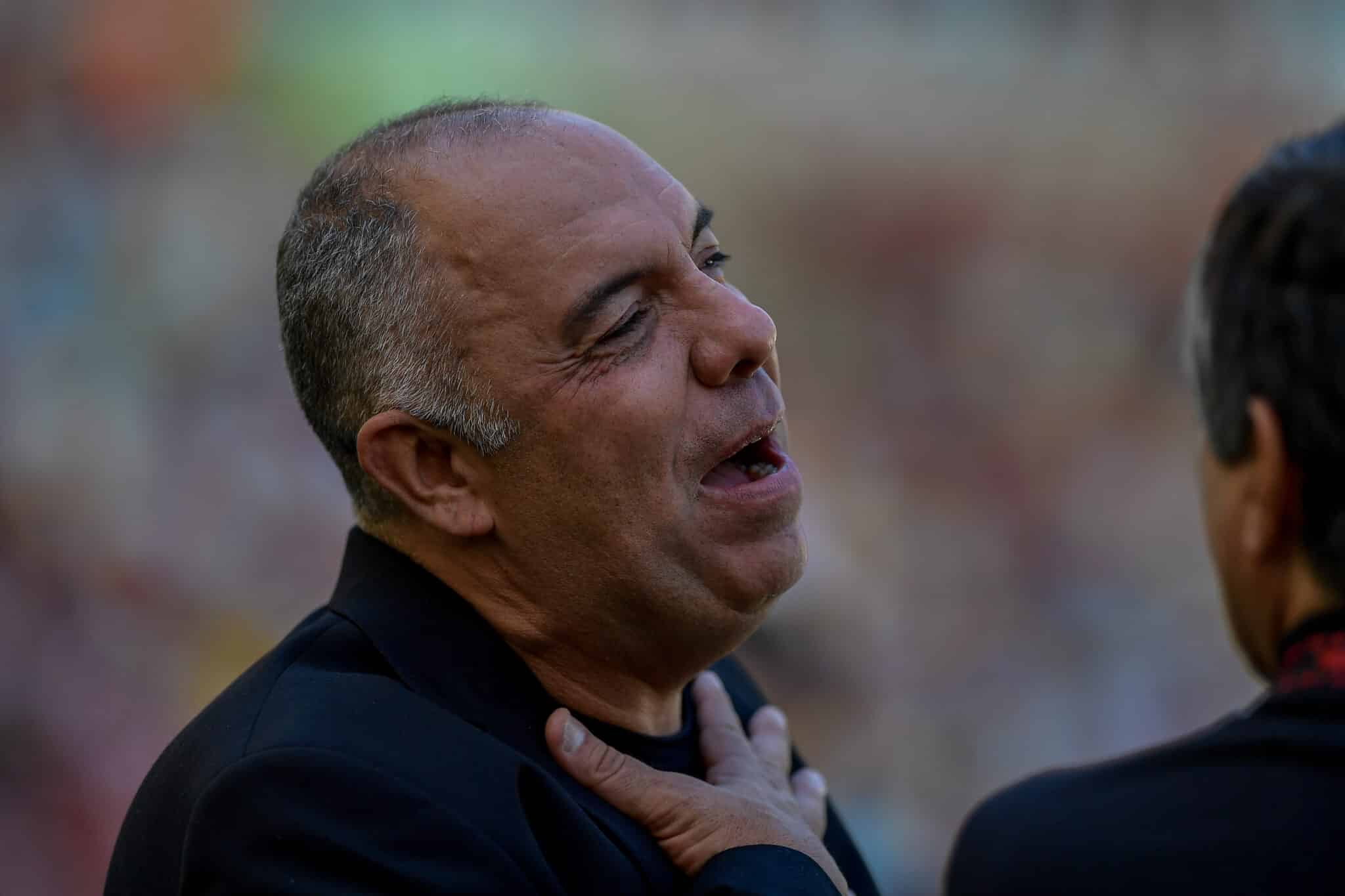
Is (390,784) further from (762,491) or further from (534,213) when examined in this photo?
(534,213)

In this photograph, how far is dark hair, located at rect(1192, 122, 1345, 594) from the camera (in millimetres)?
1457

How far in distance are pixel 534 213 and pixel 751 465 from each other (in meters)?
0.58

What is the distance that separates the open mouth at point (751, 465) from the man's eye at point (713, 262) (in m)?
0.32

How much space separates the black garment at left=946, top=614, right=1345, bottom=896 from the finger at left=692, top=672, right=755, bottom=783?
77 cm

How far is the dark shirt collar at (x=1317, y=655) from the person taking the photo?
1.49 metres

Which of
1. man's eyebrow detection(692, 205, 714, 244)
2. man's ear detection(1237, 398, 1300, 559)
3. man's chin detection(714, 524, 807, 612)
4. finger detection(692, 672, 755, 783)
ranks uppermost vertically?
man's eyebrow detection(692, 205, 714, 244)

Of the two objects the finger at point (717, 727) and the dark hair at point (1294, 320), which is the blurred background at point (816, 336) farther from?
the dark hair at point (1294, 320)

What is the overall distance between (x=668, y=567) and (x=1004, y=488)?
466 centimetres

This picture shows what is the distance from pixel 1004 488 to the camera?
654 centimetres

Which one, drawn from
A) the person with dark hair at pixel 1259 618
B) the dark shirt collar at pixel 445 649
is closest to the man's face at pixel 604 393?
the dark shirt collar at pixel 445 649

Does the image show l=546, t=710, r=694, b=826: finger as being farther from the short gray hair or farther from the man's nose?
the man's nose

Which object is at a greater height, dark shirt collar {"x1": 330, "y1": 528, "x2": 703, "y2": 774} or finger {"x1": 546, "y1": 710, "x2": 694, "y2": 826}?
dark shirt collar {"x1": 330, "y1": 528, "x2": 703, "y2": 774}

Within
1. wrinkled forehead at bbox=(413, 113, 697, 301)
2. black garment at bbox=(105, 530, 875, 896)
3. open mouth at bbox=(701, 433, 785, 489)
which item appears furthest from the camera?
open mouth at bbox=(701, 433, 785, 489)

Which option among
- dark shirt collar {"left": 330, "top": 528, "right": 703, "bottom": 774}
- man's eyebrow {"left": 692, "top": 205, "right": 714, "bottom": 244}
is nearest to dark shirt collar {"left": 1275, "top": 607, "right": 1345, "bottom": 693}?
dark shirt collar {"left": 330, "top": 528, "right": 703, "bottom": 774}
